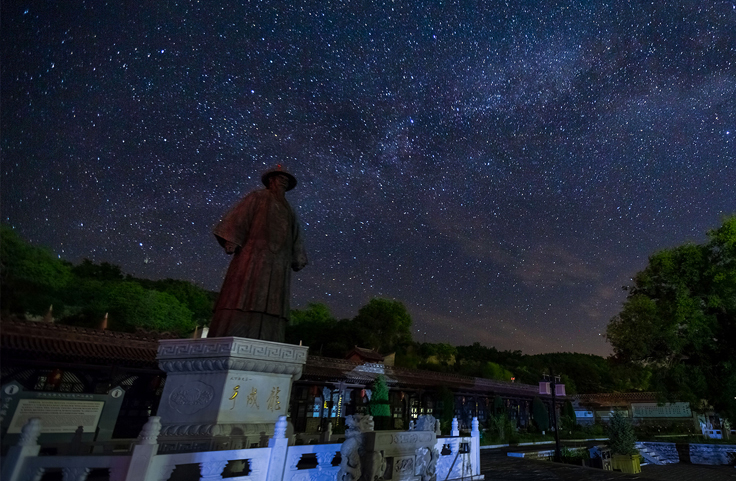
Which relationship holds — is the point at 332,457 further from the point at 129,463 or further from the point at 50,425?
the point at 50,425

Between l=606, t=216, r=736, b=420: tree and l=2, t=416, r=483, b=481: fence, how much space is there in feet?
49.9

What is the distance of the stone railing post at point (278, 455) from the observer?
5477 millimetres

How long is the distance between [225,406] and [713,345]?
22343 mm

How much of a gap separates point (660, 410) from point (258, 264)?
41.8 metres

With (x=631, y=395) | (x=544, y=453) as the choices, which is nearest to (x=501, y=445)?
(x=544, y=453)

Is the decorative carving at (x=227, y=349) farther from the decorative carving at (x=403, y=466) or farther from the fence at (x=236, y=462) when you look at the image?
the decorative carving at (x=403, y=466)

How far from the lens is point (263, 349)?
7613 millimetres

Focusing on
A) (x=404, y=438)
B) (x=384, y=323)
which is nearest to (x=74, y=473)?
(x=404, y=438)

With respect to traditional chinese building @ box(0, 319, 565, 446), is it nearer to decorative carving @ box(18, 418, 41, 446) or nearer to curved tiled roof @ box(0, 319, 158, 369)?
curved tiled roof @ box(0, 319, 158, 369)

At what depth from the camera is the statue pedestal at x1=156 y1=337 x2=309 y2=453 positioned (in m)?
6.88

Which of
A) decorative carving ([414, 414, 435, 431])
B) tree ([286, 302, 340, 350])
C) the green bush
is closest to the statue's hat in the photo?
decorative carving ([414, 414, 435, 431])

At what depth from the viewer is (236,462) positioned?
6.45m

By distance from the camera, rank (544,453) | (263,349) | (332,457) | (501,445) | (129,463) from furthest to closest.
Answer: (501,445)
(544,453)
(263,349)
(332,457)
(129,463)

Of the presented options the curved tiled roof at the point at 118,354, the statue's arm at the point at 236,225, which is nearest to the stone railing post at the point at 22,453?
the curved tiled roof at the point at 118,354
